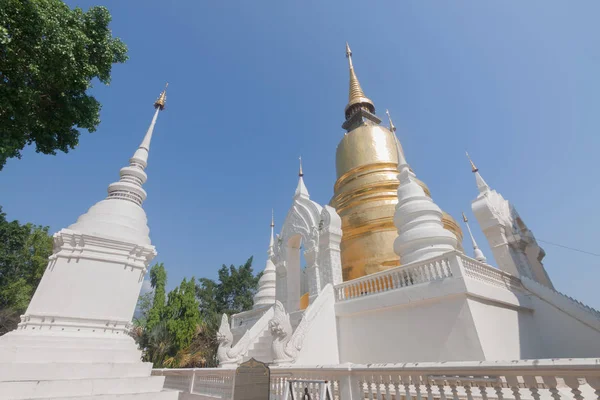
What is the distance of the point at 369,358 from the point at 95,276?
6.97 meters

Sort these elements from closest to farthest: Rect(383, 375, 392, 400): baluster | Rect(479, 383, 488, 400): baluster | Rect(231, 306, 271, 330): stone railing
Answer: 1. Rect(479, 383, 488, 400): baluster
2. Rect(383, 375, 392, 400): baluster
3. Rect(231, 306, 271, 330): stone railing

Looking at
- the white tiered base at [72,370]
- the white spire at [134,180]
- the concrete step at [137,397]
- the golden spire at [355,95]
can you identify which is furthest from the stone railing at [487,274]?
the golden spire at [355,95]

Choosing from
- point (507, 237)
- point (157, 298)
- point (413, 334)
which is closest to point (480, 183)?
point (507, 237)

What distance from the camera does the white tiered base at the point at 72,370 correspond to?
4.59 meters

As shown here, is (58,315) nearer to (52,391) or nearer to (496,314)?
(52,391)

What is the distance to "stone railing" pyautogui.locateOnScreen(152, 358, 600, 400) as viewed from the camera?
8.08 feet

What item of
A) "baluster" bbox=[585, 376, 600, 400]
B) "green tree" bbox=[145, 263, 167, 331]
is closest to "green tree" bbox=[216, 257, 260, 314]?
"green tree" bbox=[145, 263, 167, 331]

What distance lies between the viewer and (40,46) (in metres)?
4.90

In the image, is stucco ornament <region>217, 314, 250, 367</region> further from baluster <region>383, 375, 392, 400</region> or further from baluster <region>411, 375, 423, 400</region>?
baluster <region>411, 375, 423, 400</region>

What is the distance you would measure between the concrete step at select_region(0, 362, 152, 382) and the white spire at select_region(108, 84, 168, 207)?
3.95m

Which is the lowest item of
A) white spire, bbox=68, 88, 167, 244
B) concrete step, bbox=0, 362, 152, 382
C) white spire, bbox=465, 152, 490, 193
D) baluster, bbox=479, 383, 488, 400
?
baluster, bbox=479, 383, 488, 400

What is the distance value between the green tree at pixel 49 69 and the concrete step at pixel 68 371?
11.5 feet

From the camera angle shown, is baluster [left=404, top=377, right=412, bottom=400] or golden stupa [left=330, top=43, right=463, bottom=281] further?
golden stupa [left=330, top=43, right=463, bottom=281]

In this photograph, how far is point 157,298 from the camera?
22.2 m
